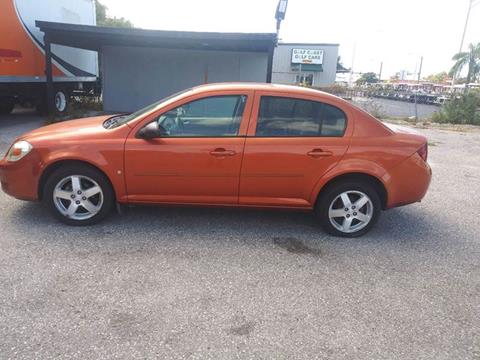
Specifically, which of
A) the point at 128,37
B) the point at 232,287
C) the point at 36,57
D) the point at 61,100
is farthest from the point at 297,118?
the point at 61,100

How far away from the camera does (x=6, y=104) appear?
13.5 metres

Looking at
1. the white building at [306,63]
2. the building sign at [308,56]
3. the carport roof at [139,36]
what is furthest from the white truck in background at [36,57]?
the building sign at [308,56]

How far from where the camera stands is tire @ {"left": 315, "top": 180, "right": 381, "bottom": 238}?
14.5 feet

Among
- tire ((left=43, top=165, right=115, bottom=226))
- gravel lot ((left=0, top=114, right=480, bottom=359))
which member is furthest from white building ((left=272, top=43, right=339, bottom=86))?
tire ((left=43, top=165, right=115, bottom=226))

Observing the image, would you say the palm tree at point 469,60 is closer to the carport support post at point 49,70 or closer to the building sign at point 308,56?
the building sign at point 308,56

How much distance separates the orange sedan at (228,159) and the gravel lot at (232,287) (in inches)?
15.0

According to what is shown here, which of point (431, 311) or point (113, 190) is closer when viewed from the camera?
point (431, 311)

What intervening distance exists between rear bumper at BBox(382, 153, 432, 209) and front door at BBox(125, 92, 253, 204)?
5.43ft

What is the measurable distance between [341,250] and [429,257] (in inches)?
34.9

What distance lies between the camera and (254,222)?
190 inches

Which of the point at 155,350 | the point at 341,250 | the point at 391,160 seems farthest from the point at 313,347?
the point at 391,160

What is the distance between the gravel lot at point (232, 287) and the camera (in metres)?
2.71

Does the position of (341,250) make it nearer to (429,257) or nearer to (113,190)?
(429,257)

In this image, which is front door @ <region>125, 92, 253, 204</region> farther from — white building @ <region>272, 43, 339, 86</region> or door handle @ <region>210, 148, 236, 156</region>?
white building @ <region>272, 43, 339, 86</region>
